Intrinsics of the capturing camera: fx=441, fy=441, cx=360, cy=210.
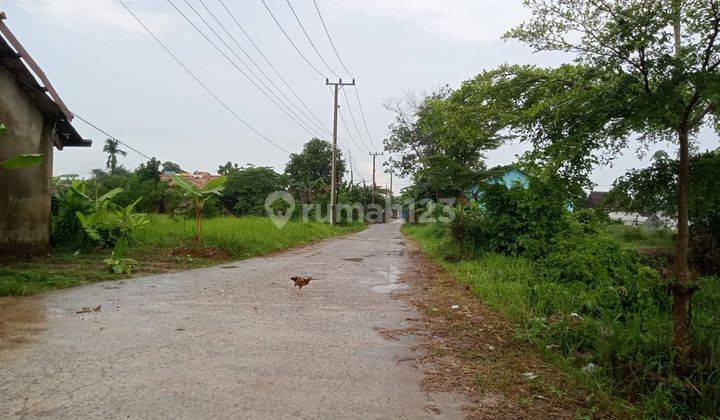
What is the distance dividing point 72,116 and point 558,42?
10392mm

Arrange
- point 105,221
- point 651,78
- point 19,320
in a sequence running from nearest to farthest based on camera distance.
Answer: point 651,78
point 19,320
point 105,221

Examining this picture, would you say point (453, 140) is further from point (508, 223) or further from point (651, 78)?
point (508, 223)

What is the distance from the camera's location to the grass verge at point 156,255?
695cm

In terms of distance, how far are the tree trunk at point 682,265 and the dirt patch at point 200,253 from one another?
959cm

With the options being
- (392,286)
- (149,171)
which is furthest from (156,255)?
(149,171)

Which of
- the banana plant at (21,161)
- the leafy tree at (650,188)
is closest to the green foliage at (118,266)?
the banana plant at (21,161)

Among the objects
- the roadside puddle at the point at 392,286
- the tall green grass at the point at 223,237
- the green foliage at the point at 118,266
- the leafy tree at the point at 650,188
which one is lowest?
the roadside puddle at the point at 392,286

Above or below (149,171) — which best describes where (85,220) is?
below

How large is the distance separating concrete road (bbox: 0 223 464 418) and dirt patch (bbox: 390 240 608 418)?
22 centimetres

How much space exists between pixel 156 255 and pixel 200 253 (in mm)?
999

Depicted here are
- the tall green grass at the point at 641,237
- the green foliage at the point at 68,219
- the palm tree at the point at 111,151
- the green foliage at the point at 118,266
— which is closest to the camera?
the green foliage at the point at 118,266

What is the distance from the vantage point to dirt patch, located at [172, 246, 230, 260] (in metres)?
10.9

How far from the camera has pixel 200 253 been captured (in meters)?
11.0

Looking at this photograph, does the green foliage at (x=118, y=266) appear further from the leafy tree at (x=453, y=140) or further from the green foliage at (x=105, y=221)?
the leafy tree at (x=453, y=140)
